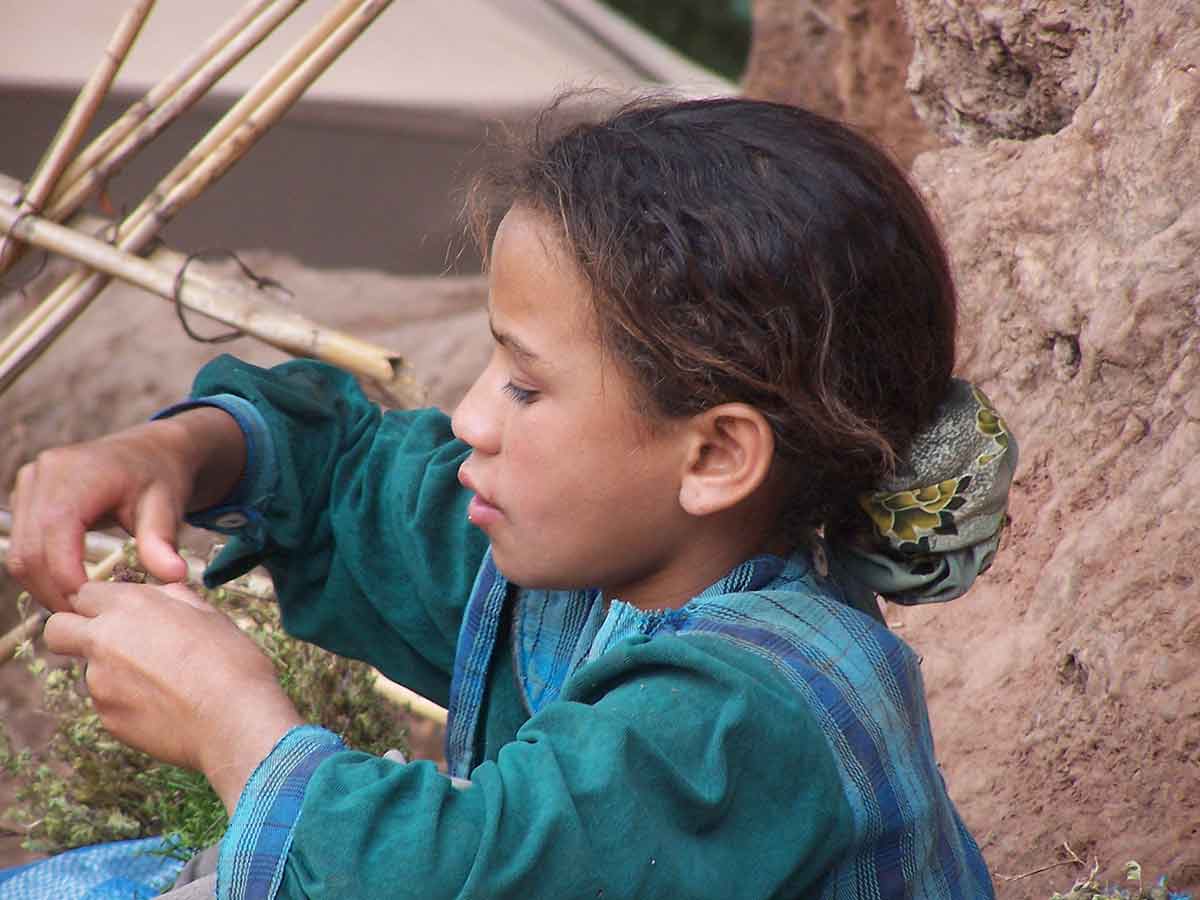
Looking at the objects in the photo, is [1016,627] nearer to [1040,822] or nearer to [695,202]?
[1040,822]

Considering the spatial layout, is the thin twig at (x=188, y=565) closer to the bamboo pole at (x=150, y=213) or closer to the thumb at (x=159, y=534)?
the bamboo pole at (x=150, y=213)

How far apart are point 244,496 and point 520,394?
43cm

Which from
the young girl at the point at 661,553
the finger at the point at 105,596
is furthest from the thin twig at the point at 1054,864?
the finger at the point at 105,596

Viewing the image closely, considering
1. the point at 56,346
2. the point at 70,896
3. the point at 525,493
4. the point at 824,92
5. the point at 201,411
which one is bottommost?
the point at 56,346

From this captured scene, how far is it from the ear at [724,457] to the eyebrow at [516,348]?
0.14 meters

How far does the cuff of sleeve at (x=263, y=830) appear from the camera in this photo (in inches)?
39.4

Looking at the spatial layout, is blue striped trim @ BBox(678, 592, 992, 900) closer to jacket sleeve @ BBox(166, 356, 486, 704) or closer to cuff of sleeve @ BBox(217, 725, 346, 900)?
cuff of sleeve @ BBox(217, 725, 346, 900)

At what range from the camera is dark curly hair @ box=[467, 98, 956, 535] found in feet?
3.87

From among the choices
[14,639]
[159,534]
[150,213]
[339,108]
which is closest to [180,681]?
[159,534]

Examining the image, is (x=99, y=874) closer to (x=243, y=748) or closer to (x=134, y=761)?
(x=134, y=761)

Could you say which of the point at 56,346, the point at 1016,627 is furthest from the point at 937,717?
the point at 56,346

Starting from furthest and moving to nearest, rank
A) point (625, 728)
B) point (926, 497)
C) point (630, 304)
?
point (926, 497) → point (630, 304) → point (625, 728)

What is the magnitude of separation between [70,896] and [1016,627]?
1.16 metres

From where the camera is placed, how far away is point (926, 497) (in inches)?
51.1
